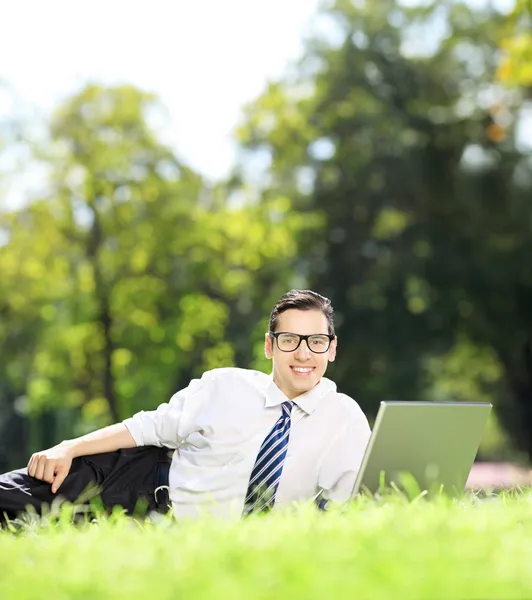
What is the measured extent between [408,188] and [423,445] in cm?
2479

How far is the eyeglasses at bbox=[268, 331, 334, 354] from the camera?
464cm

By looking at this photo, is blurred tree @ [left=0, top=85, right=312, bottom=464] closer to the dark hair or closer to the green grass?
the dark hair

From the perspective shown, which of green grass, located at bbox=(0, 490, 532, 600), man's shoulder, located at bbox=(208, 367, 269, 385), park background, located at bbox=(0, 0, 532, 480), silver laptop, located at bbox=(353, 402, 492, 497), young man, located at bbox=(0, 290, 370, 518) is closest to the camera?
green grass, located at bbox=(0, 490, 532, 600)

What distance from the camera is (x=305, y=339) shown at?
15.2 ft

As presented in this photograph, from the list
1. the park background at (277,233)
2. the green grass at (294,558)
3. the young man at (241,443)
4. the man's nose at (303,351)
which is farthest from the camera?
the park background at (277,233)

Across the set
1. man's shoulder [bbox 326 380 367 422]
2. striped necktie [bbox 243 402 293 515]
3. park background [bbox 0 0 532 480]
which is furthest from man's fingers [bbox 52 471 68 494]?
park background [bbox 0 0 532 480]

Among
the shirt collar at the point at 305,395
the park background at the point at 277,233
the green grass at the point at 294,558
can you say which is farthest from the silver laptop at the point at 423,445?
the park background at the point at 277,233

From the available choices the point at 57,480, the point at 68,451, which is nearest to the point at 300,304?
the point at 68,451

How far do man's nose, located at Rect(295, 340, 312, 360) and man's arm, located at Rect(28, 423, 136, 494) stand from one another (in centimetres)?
81

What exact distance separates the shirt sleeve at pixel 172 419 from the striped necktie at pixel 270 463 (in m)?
0.37

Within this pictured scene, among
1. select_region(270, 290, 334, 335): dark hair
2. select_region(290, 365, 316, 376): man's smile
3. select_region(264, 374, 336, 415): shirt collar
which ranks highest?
select_region(270, 290, 334, 335): dark hair

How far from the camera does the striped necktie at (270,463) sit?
14.8 feet

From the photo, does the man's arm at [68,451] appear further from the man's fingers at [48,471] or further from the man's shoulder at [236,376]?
the man's shoulder at [236,376]

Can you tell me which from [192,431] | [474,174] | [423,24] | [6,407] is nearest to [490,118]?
[474,174]
